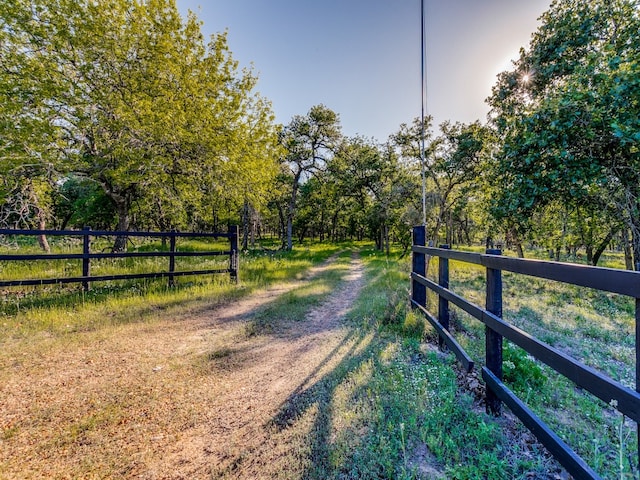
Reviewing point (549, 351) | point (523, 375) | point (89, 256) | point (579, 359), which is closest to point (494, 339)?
point (549, 351)

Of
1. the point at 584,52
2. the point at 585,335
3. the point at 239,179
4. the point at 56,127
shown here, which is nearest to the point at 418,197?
the point at 584,52

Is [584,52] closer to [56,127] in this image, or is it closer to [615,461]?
[615,461]

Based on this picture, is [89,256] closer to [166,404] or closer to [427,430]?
[166,404]

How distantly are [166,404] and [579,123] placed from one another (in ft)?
29.4

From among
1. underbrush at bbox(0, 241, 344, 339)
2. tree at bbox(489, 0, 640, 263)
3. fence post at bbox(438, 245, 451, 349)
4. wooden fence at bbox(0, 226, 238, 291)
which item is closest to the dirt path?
underbrush at bbox(0, 241, 344, 339)

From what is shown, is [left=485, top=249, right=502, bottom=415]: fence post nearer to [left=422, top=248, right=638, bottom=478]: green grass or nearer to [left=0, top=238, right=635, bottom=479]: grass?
[left=0, top=238, right=635, bottom=479]: grass

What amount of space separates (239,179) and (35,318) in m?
6.61

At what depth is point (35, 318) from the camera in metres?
4.92

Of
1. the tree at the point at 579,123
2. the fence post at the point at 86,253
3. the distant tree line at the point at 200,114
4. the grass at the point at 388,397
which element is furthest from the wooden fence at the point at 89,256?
the tree at the point at 579,123

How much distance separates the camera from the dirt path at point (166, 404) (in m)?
2.15

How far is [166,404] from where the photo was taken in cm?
288

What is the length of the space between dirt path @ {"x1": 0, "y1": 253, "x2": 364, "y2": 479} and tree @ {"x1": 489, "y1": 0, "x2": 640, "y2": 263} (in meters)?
6.33

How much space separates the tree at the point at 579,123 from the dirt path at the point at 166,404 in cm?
633

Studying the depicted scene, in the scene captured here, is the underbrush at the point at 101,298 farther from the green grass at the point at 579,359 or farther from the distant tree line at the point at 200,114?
the green grass at the point at 579,359
